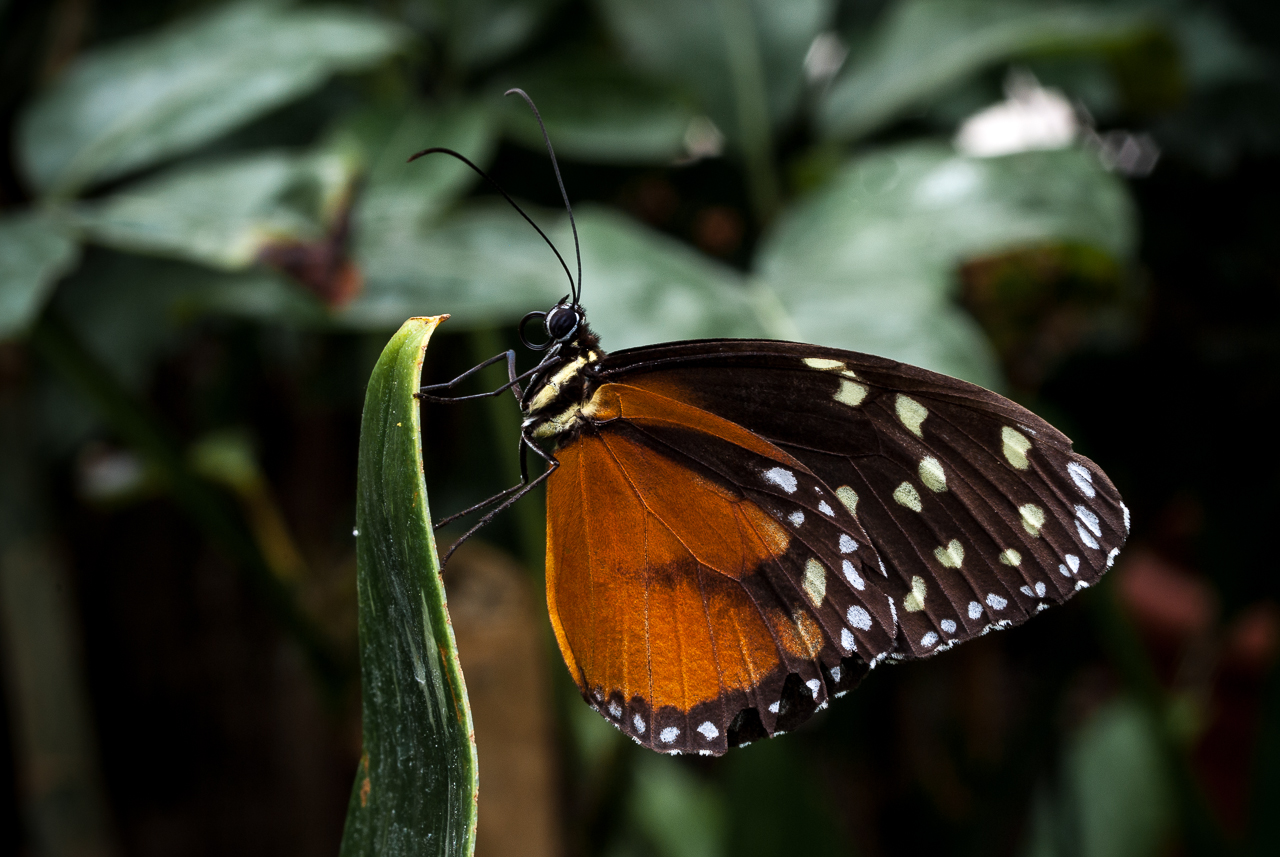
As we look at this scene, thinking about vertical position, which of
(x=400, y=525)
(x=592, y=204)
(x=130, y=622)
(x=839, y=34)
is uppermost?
(x=839, y=34)

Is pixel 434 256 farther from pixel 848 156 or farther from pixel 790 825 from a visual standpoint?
pixel 790 825

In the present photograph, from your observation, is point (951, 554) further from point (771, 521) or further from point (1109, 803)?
point (1109, 803)

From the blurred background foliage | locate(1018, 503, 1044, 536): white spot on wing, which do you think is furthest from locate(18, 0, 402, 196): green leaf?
locate(1018, 503, 1044, 536): white spot on wing

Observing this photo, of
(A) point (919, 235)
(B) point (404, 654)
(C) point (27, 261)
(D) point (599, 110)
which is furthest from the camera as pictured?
(D) point (599, 110)

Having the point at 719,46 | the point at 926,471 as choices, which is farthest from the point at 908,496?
the point at 719,46

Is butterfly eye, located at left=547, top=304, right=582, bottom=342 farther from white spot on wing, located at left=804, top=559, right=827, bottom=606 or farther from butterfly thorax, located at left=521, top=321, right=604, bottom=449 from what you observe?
white spot on wing, located at left=804, top=559, right=827, bottom=606

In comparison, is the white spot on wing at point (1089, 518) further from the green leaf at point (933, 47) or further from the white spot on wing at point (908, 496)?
the green leaf at point (933, 47)

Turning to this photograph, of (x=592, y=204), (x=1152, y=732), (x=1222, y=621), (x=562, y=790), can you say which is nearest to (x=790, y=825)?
(x=562, y=790)
